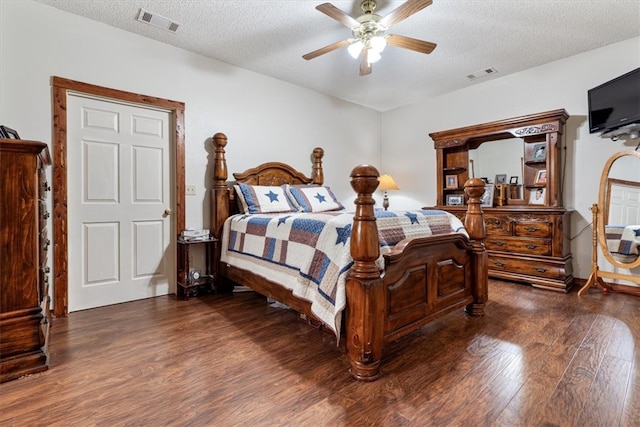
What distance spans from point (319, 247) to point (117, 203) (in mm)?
2105

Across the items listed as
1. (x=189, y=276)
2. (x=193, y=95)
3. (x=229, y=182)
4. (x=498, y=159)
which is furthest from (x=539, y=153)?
(x=189, y=276)

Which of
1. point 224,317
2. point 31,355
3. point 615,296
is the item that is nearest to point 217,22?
point 224,317

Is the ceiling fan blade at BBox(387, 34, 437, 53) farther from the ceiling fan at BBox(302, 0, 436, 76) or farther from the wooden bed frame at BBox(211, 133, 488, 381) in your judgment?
the wooden bed frame at BBox(211, 133, 488, 381)

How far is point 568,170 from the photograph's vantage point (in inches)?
136

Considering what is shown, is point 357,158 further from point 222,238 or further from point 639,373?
point 639,373

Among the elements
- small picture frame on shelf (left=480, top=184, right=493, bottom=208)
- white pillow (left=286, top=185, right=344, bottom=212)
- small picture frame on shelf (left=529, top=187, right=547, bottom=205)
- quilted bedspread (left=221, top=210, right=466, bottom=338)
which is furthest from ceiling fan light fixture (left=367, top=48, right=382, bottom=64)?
small picture frame on shelf (left=529, top=187, right=547, bottom=205)

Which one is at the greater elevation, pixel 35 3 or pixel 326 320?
pixel 35 3

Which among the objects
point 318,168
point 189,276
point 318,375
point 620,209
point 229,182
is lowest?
point 318,375

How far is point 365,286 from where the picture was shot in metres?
1.56

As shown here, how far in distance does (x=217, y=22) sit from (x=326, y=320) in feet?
8.61

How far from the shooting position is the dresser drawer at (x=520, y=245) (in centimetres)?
330

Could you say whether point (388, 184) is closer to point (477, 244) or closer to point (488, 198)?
point (488, 198)

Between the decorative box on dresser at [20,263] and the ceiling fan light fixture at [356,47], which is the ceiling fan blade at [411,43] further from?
the decorative box on dresser at [20,263]

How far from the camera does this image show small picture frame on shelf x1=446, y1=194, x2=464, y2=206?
4246 millimetres
